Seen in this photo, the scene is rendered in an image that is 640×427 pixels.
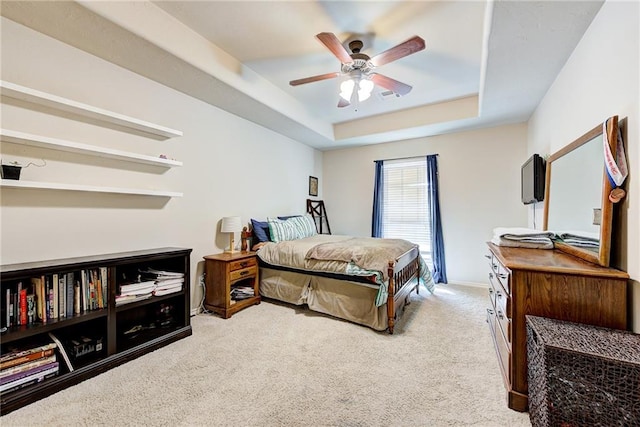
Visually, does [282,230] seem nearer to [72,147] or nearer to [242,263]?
[242,263]

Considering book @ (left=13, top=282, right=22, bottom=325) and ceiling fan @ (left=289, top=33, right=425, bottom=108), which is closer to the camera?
book @ (left=13, top=282, right=22, bottom=325)

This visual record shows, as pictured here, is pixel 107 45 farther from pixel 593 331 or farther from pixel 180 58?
pixel 593 331

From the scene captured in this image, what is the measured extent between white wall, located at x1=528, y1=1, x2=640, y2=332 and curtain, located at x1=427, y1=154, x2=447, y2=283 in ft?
6.78

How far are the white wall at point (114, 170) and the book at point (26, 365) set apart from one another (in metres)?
0.73

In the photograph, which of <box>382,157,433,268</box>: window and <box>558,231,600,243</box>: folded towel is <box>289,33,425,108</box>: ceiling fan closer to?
<box>558,231,600,243</box>: folded towel

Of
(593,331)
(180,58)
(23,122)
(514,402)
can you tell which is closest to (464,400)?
(514,402)

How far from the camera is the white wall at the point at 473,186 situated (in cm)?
387

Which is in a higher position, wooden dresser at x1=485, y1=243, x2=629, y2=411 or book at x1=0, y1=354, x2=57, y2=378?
wooden dresser at x1=485, y1=243, x2=629, y2=411

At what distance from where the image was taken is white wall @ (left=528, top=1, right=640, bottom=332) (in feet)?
4.27

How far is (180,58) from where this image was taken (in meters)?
2.27

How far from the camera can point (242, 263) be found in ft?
10.2

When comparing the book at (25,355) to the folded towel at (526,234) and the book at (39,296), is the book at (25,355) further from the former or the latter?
the folded towel at (526,234)

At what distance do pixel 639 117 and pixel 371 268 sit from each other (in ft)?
6.31

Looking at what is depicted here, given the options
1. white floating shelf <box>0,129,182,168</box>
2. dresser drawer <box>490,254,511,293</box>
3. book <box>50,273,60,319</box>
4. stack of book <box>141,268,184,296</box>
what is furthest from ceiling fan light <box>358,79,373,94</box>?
book <box>50,273,60,319</box>
